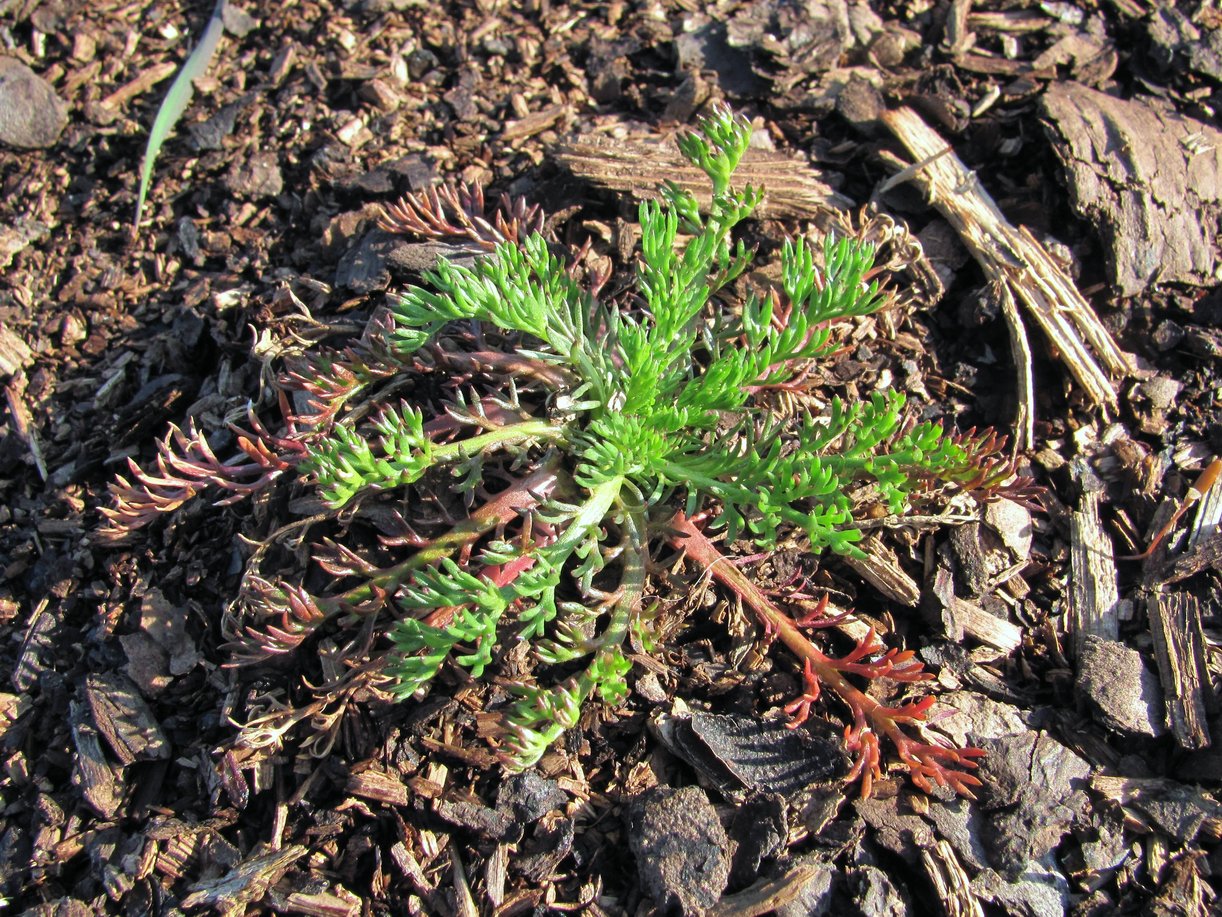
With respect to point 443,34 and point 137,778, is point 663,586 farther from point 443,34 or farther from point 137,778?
point 443,34

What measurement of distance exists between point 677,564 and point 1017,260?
172cm

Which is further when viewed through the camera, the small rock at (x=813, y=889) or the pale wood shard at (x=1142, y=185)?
the pale wood shard at (x=1142, y=185)

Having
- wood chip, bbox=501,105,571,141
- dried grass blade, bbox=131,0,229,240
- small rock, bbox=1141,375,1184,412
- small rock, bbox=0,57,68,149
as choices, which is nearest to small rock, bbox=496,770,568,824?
small rock, bbox=1141,375,1184,412

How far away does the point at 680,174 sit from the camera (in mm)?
3480

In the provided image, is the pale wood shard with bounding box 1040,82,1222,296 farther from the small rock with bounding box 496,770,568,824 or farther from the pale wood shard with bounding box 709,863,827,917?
the small rock with bounding box 496,770,568,824

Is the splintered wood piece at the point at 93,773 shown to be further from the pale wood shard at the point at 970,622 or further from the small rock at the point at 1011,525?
the small rock at the point at 1011,525

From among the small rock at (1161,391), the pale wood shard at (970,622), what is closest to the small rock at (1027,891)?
the pale wood shard at (970,622)

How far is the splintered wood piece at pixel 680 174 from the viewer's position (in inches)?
136


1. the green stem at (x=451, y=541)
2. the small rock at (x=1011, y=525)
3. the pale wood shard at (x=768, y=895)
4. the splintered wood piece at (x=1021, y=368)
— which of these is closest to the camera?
the pale wood shard at (x=768, y=895)

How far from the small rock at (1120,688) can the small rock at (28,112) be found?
4.48 meters

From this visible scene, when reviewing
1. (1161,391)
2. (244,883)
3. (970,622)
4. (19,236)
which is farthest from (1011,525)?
(19,236)

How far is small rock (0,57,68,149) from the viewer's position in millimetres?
4059

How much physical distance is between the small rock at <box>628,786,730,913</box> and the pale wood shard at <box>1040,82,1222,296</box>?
236 cm

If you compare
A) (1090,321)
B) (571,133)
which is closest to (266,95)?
(571,133)
